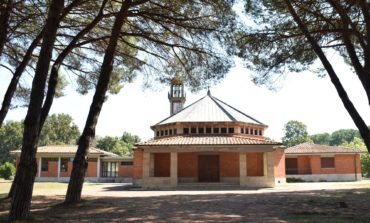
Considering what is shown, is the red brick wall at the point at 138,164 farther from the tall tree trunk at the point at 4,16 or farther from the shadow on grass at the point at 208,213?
the tall tree trunk at the point at 4,16

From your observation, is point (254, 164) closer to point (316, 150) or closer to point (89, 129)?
point (316, 150)

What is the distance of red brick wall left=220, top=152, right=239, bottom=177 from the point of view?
27.9 metres

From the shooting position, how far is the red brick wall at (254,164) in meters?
27.5

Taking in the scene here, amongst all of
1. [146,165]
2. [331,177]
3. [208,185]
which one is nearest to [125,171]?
[146,165]

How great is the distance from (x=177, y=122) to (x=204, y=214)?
18.8 metres

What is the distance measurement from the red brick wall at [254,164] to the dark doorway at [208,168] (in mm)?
2181

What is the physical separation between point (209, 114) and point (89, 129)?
59.5 ft

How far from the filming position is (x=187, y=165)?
28266 mm

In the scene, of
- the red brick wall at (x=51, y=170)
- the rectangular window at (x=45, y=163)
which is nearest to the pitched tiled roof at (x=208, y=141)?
the red brick wall at (x=51, y=170)

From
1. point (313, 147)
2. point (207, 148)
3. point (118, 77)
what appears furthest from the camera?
point (313, 147)

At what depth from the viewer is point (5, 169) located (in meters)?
44.4

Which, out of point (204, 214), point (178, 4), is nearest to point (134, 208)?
point (204, 214)

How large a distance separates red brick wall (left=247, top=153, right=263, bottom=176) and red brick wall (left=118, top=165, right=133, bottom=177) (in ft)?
50.4

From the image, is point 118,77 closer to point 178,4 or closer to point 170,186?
point 178,4
